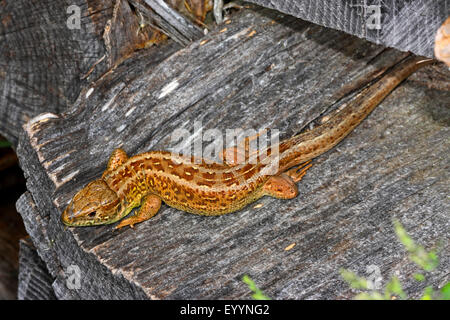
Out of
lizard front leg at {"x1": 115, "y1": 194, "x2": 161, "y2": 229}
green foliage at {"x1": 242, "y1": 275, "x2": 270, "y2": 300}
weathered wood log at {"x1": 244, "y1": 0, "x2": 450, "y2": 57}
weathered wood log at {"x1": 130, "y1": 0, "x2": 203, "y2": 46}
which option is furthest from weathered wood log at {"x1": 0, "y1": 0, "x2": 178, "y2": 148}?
green foliage at {"x1": 242, "y1": 275, "x2": 270, "y2": 300}

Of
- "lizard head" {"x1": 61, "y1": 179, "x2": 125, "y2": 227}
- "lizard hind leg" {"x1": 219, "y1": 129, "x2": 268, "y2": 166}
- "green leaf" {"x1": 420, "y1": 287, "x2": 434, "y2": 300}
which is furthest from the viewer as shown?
"lizard hind leg" {"x1": 219, "y1": 129, "x2": 268, "y2": 166}

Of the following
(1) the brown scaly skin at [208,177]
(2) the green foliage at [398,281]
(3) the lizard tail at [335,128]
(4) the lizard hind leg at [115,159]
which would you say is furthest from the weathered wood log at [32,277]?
(2) the green foliage at [398,281]

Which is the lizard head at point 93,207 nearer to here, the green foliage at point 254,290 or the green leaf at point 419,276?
the green foliage at point 254,290

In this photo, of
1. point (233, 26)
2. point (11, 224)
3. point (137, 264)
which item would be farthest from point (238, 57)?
point (11, 224)

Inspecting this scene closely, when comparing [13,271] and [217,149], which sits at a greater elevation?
[217,149]

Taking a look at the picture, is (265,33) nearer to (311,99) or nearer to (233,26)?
(233,26)

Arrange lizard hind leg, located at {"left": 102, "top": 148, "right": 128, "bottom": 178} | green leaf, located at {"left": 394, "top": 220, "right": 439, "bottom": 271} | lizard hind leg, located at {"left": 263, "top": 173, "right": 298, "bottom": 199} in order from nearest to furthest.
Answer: green leaf, located at {"left": 394, "top": 220, "right": 439, "bottom": 271}
lizard hind leg, located at {"left": 263, "top": 173, "right": 298, "bottom": 199}
lizard hind leg, located at {"left": 102, "top": 148, "right": 128, "bottom": 178}

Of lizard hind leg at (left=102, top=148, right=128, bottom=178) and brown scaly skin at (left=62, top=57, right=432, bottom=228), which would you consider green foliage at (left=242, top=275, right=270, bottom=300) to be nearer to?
brown scaly skin at (left=62, top=57, right=432, bottom=228)
